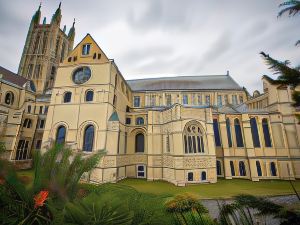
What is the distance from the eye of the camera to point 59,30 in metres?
53.7

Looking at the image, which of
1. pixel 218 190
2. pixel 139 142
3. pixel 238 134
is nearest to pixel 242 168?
pixel 238 134

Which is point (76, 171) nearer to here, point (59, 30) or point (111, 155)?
point (111, 155)

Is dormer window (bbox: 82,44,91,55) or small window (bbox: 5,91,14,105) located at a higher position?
dormer window (bbox: 82,44,91,55)

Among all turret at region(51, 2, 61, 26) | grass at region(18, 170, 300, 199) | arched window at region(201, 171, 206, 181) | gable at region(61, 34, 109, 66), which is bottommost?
grass at region(18, 170, 300, 199)

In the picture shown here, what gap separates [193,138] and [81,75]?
16898 mm

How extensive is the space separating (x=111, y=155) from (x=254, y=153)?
18.7m

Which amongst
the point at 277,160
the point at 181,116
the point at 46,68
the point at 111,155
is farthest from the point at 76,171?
the point at 46,68

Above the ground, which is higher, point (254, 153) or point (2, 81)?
point (2, 81)

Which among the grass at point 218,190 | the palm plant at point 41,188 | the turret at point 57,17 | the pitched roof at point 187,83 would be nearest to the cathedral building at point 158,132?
the grass at point 218,190

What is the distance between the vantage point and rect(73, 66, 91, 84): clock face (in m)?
22.1

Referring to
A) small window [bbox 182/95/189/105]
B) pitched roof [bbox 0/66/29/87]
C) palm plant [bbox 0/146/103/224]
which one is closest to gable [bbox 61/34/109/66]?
pitched roof [bbox 0/66/29/87]

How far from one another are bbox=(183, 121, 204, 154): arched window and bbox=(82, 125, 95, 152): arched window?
11.1 meters

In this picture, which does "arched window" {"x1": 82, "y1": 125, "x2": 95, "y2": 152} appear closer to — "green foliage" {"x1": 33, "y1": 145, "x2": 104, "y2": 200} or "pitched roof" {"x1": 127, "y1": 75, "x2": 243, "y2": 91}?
"green foliage" {"x1": 33, "y1": 145, "x2": 104, "y2": 200}

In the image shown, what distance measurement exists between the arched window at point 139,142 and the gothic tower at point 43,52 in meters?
34.1
